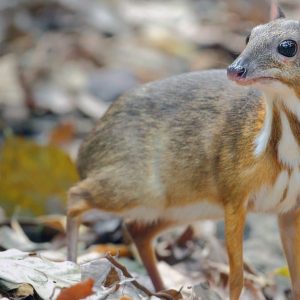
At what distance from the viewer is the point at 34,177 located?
7.54 m

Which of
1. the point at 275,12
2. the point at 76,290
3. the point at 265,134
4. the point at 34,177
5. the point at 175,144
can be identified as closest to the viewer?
the point at 76,290

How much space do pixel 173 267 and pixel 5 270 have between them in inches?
77.1

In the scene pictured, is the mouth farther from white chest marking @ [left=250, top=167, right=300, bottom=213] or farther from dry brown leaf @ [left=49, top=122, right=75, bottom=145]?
dry brown leaf @ [left=49, top=122, right=75, bottom=145]

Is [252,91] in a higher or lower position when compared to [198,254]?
higher

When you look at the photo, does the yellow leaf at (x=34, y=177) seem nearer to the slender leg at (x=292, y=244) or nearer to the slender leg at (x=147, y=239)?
the slender leg at (x=147, y=239)

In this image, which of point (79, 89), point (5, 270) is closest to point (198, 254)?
point (5, 270)

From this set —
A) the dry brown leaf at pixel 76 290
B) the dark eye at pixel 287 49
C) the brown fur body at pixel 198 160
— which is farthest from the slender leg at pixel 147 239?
the dark eye at pixel 287 49

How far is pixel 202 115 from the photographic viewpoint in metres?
6.09

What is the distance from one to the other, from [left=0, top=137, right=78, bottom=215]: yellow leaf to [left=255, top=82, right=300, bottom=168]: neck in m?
2.09

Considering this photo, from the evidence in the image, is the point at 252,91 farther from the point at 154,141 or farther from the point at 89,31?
the point at 89,31

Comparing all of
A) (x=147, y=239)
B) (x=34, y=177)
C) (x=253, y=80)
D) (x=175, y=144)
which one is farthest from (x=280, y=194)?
(x=34, y=177)

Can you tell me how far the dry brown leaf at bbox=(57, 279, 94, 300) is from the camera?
4.93 m

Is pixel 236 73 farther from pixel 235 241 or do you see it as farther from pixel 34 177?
pixel 34 177

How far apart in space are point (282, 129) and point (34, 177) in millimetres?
2467
